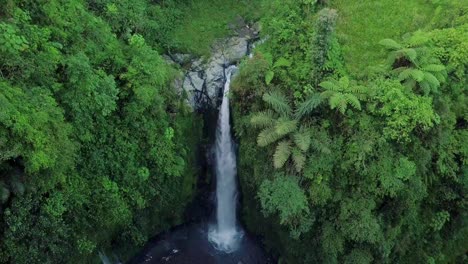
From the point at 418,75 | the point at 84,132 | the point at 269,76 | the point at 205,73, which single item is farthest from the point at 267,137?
the point at 84,132

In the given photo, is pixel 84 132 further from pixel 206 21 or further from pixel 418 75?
pixel 418 75

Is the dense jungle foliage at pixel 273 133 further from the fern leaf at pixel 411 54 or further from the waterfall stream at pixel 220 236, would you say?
the waterfall stream at pixel 220 236

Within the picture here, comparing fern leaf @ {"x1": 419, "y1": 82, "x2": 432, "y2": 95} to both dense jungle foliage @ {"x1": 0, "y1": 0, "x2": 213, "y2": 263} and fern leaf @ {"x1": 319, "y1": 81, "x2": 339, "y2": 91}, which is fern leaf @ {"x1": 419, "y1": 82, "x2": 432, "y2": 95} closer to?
fern leaf @ {"x1": 319, "y1": 81, "x2": 339, "y2": 91}

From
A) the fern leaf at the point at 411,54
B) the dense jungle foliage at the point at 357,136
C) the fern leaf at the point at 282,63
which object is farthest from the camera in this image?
the fern leaf at the point at 282,63

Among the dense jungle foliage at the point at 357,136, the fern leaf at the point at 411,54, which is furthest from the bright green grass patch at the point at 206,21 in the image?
the fern leaf at the point at 411,54

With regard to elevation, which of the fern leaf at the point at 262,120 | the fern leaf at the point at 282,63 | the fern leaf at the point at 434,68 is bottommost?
the fern leaf at the point at 262,120

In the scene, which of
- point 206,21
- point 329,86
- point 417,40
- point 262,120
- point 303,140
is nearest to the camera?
point 303,140

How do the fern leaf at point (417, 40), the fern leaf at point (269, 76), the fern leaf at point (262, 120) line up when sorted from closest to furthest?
the fern leaf at point (262, 120) → the fern leaf at point (417, 40) → the fern leaf at point (269, 76)

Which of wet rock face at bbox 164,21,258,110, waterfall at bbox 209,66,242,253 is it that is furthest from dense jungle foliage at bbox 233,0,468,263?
wet rock face at bbox 164,21,258,110
